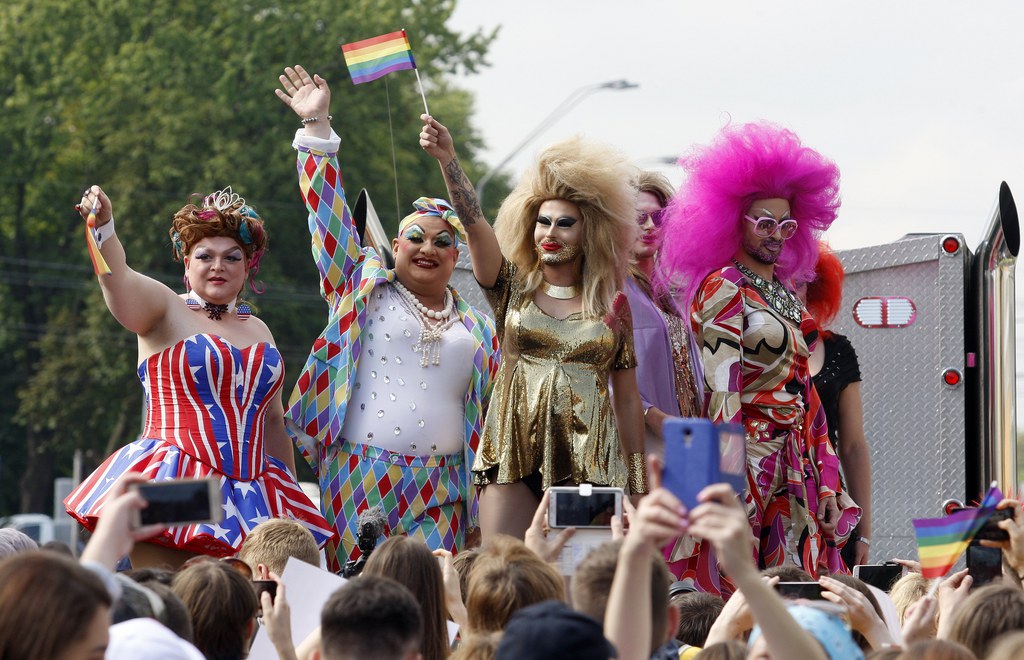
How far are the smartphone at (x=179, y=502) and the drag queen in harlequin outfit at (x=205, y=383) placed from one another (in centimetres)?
248

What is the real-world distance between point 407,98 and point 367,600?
25806 mm

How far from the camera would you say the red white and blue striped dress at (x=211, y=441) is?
18.7ft

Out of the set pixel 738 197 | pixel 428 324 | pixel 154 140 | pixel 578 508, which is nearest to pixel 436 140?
pixel 428 324

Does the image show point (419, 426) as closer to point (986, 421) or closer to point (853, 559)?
→ point (853, 559)

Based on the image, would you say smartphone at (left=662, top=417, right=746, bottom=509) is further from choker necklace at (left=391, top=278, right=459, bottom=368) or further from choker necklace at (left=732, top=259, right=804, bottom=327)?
choker necklace at (left=391, top=278, right=459, bottom=368)

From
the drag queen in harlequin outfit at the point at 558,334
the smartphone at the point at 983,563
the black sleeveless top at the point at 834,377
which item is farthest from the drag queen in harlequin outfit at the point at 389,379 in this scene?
the smartphone at the point at 983,563

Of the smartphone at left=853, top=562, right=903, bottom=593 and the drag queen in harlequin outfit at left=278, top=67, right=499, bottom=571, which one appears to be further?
the drag queen in harlequin outfit at left=278, top=67, right=499, bottom=571

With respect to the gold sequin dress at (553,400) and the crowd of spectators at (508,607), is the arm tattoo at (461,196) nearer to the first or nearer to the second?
the gold sequin dress at (553,400)

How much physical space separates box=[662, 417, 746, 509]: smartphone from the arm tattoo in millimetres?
2650

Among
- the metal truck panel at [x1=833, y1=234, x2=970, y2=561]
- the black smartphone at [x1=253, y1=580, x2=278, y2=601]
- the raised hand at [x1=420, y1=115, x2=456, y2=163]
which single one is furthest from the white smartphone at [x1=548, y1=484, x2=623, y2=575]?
the metal truck panel at [x1=833, y1=234, x2=970, y2=561]

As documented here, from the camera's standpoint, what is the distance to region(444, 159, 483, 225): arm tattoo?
5.49 meters

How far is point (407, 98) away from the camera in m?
28.5

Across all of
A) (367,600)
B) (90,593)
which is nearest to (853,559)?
(367,600)

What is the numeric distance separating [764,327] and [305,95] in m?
2.10
